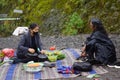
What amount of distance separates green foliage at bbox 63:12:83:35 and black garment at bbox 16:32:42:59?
5646mm

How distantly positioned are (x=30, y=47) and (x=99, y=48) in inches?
67.9

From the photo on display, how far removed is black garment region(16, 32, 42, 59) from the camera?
789 cm

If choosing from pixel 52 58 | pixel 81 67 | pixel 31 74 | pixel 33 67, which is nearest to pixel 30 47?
pixel 52 58

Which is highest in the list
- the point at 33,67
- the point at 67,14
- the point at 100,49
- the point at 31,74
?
the point at 67,14

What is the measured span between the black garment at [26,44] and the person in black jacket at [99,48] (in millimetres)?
1252

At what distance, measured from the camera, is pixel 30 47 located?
319 inches

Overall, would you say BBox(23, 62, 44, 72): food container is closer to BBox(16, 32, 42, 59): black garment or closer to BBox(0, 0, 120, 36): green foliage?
BBox(16, 32, 42, 59): black garment

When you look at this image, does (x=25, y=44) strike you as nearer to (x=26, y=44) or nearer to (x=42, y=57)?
(x=26, y=44)

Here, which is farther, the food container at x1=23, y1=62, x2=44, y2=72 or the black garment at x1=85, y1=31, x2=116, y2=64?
the black garment at x1=85, y1=31, x2=116, y2=64

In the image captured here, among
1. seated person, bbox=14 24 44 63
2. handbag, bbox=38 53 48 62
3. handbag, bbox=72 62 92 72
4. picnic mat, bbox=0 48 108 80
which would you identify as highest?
seated person, bbox=14 24 44 63

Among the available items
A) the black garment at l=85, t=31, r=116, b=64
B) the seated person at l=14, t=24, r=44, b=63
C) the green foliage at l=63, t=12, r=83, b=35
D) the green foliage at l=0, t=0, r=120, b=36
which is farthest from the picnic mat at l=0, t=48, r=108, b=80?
the green foliage at l=63, t=12, r=83, b=35

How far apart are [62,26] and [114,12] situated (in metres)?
2.57

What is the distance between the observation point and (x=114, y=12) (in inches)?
518

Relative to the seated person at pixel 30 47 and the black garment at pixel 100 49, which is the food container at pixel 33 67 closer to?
the seated person at pixel 30 47
